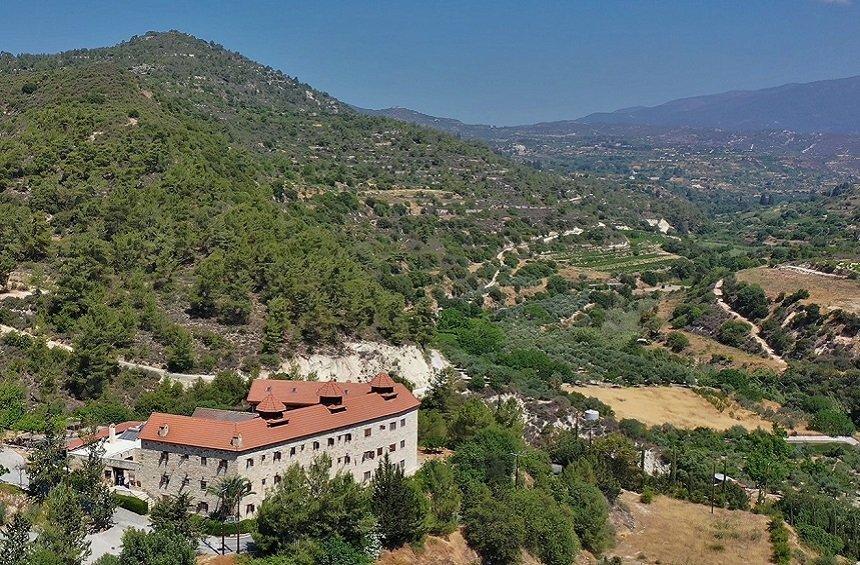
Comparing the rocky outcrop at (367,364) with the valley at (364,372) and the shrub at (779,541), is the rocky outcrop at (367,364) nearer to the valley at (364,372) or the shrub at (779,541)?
the valley at (364,372)

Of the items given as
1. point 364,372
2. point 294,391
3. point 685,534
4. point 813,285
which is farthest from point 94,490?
point 813,285

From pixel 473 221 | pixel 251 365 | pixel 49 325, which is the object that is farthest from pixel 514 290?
pixel 49 325

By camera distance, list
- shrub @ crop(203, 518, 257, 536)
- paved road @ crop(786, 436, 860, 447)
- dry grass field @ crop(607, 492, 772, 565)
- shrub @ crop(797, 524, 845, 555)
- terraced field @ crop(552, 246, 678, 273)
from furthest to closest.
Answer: terraced field @ crop(552, 246, 678, 273)
paved road @ crop(786, 436, 860, 447)
shrub @ crop(797, 524, 845, 555)
dry grass field @ crop(607, 492, 772, 565)
shrub @ crop(203, 518, 257, 536)

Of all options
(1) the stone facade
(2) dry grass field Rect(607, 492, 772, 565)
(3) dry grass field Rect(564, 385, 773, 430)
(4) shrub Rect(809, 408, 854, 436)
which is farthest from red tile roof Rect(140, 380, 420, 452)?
(4) shrub Rect(809, 408, 854, 436)

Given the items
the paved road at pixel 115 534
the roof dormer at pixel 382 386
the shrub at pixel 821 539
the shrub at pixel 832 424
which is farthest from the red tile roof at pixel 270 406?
the shrub at pixel 832 424

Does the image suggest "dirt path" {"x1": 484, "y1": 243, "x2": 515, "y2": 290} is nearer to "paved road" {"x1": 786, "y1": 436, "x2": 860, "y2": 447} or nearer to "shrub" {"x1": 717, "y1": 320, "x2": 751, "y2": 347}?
"shrub" {"x1": 717, "y1": 320, "x2": 751, "y2": 347}

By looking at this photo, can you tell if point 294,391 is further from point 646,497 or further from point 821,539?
point 821,539
